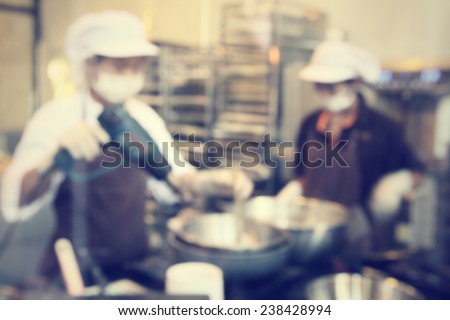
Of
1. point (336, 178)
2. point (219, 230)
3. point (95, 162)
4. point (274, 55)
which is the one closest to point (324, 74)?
point (274, 55)

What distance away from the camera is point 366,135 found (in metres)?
1.30

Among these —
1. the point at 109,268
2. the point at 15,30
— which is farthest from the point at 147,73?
the point at 109,268

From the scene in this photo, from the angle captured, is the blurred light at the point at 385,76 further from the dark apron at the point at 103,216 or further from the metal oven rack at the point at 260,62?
the dark apron at the point at 103,216

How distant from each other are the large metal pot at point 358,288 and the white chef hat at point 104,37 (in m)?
0.79

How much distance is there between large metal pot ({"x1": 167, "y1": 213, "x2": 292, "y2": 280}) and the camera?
3.84 feet

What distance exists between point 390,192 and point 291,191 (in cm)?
29

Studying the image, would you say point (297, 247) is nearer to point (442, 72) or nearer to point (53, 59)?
point (442, 72)

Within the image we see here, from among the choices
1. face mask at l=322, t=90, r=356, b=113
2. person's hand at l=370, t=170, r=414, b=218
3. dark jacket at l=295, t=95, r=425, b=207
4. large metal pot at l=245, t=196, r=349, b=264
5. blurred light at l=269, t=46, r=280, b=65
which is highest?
blurred light at l=269, t=46, r=280, b=65

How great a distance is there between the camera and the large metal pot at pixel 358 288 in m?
1.19

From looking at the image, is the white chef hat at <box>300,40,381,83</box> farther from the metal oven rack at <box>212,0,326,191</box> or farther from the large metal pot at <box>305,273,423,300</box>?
the large metal pot at <box>305,273,423,300</box>

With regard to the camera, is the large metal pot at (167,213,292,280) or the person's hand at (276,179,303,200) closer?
the large metal pot at (167,213,292,280)

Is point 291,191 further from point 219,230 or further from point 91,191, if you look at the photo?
point 91,191

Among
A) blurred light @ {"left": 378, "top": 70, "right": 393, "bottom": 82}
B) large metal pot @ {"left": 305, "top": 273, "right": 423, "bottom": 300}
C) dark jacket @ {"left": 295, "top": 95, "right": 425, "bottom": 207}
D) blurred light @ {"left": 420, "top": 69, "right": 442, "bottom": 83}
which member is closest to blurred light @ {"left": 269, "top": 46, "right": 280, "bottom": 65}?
dark jacket @ {"left": 295, "top": 95, "right": 425, "bottom": 207}

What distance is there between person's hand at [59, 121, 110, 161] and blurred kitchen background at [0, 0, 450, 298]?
0.37ft
